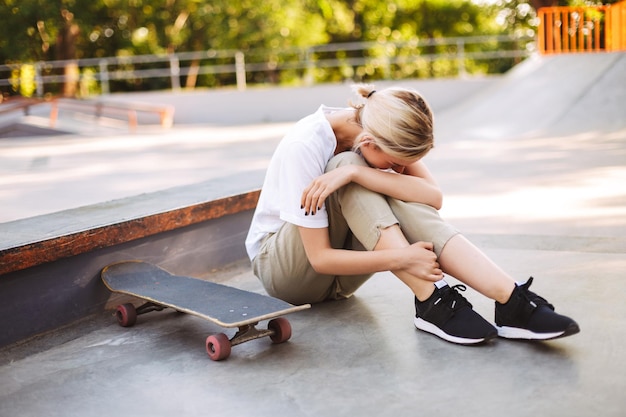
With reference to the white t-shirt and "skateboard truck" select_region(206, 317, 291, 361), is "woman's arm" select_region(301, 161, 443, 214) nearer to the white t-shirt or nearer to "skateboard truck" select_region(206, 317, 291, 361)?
the white t-shirt

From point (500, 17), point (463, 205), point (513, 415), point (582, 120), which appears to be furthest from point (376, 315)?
point (500, 17)

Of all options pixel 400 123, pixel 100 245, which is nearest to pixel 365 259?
pixel 400 123

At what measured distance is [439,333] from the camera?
242 cm

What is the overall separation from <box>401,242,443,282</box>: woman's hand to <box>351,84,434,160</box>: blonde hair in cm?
29

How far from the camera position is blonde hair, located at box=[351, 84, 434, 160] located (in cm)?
229

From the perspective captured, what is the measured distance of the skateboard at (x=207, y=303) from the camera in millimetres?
2342

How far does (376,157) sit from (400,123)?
0.72 feet

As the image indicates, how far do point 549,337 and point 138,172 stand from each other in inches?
199

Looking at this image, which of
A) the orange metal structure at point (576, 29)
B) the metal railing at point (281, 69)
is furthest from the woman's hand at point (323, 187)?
the metal railing at point (281, 69)

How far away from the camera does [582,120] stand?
32.2 feet

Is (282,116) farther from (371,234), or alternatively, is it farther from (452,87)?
(371,234)

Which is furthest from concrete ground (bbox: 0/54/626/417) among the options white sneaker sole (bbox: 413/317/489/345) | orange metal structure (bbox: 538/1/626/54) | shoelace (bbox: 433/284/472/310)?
orange metal structure (bbox: 538/1/626/54)

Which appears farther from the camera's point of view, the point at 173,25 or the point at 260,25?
the point at 173,25

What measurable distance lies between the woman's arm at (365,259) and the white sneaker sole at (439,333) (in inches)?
8.3
